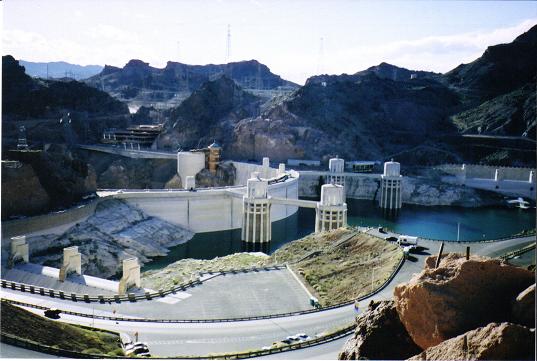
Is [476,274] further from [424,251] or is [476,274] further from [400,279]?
[424,251]

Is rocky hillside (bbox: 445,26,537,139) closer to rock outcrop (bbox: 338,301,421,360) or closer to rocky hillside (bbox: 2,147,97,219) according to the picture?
rocky hillside (bbox: 2,147,97,219)

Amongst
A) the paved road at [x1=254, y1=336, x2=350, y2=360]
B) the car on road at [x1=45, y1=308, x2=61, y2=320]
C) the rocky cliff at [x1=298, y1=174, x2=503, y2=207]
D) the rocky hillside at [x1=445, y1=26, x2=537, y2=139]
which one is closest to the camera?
the paved road at [x1=254, y1=336, x2=350, y2=360]

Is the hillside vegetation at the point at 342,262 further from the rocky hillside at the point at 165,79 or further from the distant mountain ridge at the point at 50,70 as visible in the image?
the rocky hillside at the point at 165,79

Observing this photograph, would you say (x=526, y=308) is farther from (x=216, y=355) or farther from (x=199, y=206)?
(x=199, y=206)

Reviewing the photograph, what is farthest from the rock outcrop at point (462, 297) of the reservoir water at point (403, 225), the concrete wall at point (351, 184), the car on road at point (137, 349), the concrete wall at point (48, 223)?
the concrete wall at point (351, 184)

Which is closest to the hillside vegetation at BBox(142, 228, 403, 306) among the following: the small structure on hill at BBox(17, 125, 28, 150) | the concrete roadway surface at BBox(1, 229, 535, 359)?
the concrete roadway surface at BBox(1, 229, 535, 359)

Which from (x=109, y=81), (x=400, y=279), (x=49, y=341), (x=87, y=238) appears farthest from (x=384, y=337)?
(x=109, y=81)
